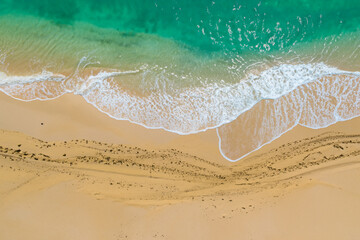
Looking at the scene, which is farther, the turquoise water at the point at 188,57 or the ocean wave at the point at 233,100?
the turquoise water at the point at 188,57

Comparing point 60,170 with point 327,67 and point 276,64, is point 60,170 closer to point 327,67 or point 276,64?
point 276,64

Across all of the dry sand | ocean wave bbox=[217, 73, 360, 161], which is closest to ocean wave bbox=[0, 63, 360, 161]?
ocean wave bbox=[217, 73, 360, 161]

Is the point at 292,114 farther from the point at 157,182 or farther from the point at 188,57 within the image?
the point at 157,182

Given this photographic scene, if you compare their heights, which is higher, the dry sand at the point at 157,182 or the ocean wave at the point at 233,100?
the ocean wave at the point at 233,100

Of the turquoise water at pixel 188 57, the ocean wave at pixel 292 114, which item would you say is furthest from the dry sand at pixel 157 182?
the turquoise water at pixel 188 57

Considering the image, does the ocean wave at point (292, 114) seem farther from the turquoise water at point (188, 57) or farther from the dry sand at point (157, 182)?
the dry sand at point (157, 182)

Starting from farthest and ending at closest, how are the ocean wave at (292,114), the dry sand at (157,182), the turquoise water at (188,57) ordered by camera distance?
the turquoise water at (188,57), the ocean wave at (292,114), the dry sand at (157,182)

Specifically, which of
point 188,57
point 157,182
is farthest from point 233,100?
point 157,182
